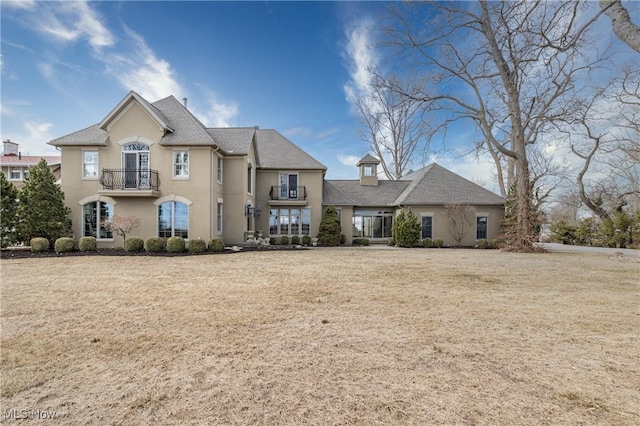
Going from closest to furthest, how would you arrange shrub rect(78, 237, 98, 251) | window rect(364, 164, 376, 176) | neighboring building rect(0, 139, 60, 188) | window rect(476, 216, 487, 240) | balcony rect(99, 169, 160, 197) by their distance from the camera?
1. shrub rect(78, 237, 98, 251)
2. balcony rect(99, 169, 160, 197)
3. window rect(476, 216, 487, 240)
4. window rect(364, 164, 376, 176)
5. neighboring building rect(0, 139, 60, 188)

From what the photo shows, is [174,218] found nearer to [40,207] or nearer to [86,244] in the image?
[86,244]

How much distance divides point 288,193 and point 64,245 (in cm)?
1300

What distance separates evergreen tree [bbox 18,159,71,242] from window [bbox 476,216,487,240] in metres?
26.0

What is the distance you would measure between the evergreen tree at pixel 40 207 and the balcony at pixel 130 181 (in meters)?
2.19

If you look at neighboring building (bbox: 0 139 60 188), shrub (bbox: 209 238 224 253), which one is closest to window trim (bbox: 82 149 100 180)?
shrub (bbox: 209 238 224 253)

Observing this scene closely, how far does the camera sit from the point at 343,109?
27.0m

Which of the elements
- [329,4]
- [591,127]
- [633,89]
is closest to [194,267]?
[329,4]

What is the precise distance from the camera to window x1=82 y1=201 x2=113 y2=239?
16.0m

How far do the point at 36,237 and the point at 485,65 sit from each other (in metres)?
26.3

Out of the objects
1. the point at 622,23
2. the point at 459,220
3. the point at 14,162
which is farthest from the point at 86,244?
the point at 14,162

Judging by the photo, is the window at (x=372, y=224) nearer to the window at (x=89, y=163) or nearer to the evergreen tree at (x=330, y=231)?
the evergreen tree at (x=330, y=231)

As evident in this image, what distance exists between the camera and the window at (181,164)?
1609 cm

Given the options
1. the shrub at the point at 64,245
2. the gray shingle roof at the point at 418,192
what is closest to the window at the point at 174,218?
the shrub at the point at 64,245

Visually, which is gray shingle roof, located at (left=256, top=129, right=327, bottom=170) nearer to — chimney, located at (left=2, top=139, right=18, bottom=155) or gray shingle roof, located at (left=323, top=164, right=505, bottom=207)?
gray shingle roof, located at (left=323, top=164, right=505, bottom=207)
